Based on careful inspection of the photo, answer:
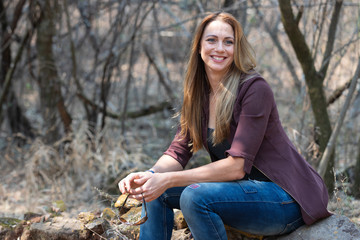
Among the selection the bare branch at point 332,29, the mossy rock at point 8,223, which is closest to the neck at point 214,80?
the bare branch at point 332,29

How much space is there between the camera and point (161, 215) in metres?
2.15

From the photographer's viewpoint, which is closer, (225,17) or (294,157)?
(294,157)

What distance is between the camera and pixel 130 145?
5.39 meters

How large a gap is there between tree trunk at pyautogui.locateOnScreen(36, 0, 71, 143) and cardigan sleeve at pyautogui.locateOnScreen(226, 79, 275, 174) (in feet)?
11.5

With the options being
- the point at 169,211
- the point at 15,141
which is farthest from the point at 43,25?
the point at 169,211

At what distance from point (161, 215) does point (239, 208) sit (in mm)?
427

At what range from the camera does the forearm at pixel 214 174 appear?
1995 mm

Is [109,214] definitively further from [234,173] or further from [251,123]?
[251,123]

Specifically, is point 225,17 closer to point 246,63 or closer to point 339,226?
point 246,63

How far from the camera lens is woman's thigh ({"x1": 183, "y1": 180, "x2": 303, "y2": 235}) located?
75.6 inches

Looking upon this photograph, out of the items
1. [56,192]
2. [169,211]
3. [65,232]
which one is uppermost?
[169,211]

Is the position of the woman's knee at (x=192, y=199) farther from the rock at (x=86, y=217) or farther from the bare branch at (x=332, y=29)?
the bare branch at (x=332, y=29)

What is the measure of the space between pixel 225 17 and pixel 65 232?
150cm

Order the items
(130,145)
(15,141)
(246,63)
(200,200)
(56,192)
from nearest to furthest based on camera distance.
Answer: (200,200), (246,63), (56,192), (130,145), (15,141)
